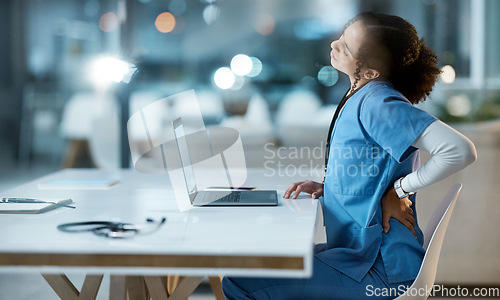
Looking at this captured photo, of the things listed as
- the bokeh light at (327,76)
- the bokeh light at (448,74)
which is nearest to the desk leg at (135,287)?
the bokeh light at (327,76)

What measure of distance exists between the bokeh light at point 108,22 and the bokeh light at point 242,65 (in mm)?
906

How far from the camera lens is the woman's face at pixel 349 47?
1.70 m

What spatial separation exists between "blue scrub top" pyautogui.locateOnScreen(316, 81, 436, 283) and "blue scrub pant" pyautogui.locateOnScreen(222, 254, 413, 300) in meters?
0.02

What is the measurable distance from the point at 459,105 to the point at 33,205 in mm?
2882

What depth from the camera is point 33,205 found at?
1.54 meters

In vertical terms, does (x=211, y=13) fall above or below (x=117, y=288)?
above

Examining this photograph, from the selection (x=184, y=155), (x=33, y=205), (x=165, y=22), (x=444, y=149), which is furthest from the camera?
(x=165, y=22)

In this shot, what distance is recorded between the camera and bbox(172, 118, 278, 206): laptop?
1.59 meters

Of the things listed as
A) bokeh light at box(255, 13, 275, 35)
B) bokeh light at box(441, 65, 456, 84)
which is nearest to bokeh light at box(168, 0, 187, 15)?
bokeh light at box(255, 13, 275, 35)

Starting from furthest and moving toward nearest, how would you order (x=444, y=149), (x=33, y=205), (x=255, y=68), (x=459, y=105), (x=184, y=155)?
(x=255, y=68), (x=459, y=105), (x=184, y=155), (x=33, y=205), (x=444, y=149)

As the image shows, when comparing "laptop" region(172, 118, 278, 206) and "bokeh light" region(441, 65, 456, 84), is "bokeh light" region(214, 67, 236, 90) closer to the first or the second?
"bokeh light" region(441, 65, 456, 84)

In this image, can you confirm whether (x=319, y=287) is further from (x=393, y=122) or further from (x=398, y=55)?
(x=398, y=55)

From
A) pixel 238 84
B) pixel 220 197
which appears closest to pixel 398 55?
pixel 220 197

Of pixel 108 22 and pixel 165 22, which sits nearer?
pixel 165 22
